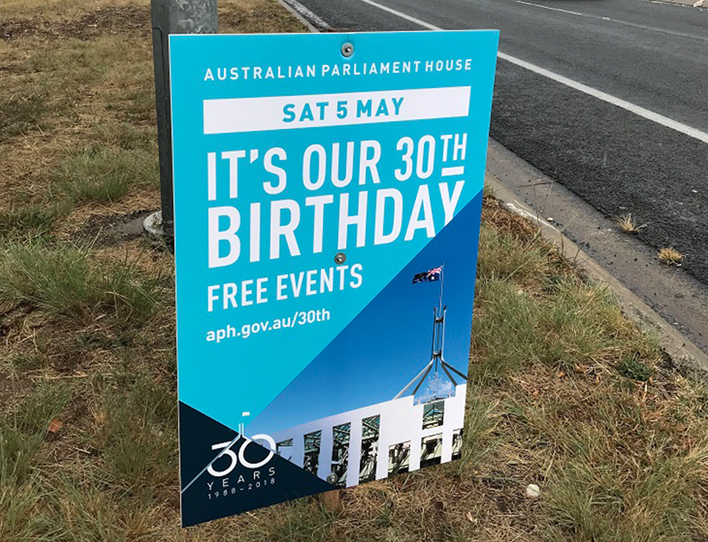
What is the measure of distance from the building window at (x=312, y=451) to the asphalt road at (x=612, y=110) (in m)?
2.58

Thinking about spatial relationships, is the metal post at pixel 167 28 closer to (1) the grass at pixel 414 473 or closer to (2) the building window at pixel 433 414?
(1) the grass at pixel 414 473

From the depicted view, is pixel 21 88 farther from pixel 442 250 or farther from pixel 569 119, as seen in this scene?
pixel 442 250

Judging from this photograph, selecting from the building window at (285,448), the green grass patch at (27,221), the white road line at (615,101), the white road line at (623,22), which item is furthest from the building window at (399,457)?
the white road line at (623,22)

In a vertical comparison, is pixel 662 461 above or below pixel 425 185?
below

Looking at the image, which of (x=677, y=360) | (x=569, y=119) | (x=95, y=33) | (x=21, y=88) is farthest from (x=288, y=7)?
(x=677, y=360)

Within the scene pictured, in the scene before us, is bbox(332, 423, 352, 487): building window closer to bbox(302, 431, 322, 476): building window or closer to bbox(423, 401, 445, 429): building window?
bbox(302, 431, 322, 476): building window

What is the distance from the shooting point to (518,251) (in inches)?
137

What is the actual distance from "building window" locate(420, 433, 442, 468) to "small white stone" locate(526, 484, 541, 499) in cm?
33

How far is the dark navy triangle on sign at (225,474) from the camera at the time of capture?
1.69 meters

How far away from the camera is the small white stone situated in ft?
7.13

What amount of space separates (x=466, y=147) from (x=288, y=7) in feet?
43.0

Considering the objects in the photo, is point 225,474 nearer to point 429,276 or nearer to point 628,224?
point 429,276

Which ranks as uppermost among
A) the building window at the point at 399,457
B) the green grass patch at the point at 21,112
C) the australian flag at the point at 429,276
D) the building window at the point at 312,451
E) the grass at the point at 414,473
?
the australian flag at the point at 429,276

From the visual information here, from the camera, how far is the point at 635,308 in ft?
10.6
